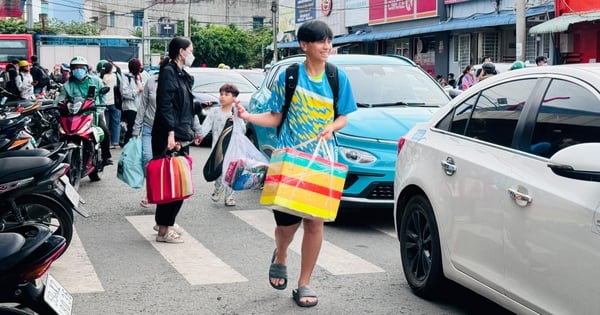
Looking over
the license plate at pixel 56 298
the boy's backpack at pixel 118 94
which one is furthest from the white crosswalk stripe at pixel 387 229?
the boy's backpack at pixel 118 94

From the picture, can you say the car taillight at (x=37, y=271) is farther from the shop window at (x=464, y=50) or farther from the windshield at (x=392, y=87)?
the shop window at (x=464, y=50)

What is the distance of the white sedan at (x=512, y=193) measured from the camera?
4.18 metres

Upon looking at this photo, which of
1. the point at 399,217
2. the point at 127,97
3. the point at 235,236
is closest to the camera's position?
the point at 399,217

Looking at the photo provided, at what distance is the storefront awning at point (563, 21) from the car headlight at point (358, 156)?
1422 cm

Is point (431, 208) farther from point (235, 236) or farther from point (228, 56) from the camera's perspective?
point (228, 56)

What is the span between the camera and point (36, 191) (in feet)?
21.1

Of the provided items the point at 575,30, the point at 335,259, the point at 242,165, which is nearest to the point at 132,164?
A: the point at 335,259

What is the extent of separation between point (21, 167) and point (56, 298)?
7.17ft

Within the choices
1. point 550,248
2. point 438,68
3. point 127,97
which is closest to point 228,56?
point 438,68

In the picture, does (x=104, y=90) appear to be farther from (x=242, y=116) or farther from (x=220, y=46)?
(x=220, y=46)

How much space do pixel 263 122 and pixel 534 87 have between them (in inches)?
70.2

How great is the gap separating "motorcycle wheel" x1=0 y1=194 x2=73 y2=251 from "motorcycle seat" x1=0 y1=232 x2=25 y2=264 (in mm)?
3159

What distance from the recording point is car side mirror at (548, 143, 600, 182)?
13.0 ft

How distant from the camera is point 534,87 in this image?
5.09 metres
